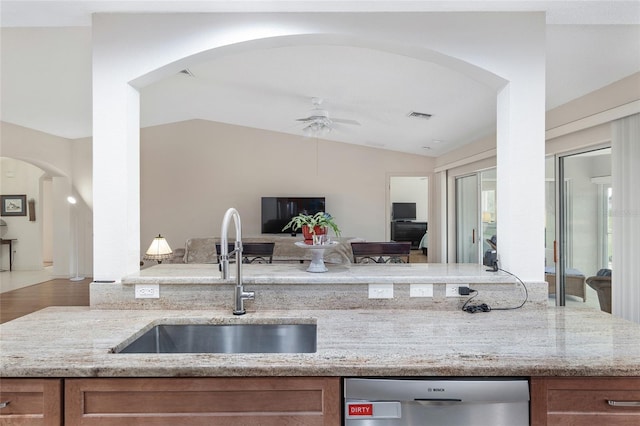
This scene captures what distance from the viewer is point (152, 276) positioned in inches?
75.2

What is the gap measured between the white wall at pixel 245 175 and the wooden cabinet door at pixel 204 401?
6.12 m

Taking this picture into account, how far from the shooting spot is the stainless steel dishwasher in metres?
1.19

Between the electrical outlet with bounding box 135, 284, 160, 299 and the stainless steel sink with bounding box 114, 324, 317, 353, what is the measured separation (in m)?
0.23

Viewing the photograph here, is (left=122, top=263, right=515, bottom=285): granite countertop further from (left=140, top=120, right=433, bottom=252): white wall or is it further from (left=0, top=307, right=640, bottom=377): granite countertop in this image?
(left=140, top=120, right=433, bottom=252): white wall

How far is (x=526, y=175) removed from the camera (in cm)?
193

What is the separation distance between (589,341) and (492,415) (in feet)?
1.76

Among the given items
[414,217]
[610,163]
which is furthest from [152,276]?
[414,217]

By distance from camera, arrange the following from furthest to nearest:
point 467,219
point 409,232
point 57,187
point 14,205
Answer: point 409,232
point 14,205
point 57,187
point 467,219

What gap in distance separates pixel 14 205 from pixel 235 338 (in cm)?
940

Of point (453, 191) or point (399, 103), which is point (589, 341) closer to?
point (399, 103)

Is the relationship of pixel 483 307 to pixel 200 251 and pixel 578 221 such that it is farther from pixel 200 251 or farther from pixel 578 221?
pixel 200 251

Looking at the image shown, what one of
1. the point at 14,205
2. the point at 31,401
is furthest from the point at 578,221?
the point at 14,205

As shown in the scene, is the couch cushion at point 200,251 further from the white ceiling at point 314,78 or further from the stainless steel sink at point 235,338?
the stainless steel sink at point 235,338

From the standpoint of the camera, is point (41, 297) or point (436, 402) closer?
point (436, 402)
